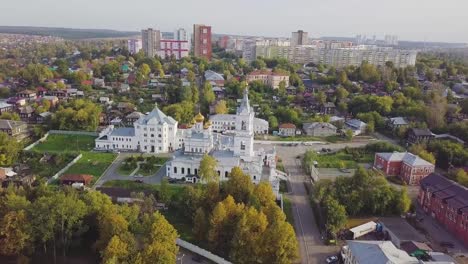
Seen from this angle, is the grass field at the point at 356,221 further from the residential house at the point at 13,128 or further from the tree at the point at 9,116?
the tree at the point at 9,116

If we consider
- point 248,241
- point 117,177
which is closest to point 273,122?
point 117,177

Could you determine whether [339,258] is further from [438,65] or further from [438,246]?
[438,65]

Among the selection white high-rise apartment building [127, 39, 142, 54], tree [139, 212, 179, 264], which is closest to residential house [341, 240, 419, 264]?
tree [139, 212, 179, 264]

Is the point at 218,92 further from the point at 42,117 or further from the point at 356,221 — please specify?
the point at 356,221

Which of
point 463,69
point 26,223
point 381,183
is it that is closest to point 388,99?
point 381,183

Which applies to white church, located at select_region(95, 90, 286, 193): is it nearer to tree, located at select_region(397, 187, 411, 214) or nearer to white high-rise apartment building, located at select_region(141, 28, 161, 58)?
tree, located at select_region(397, 187, 411, 214)
